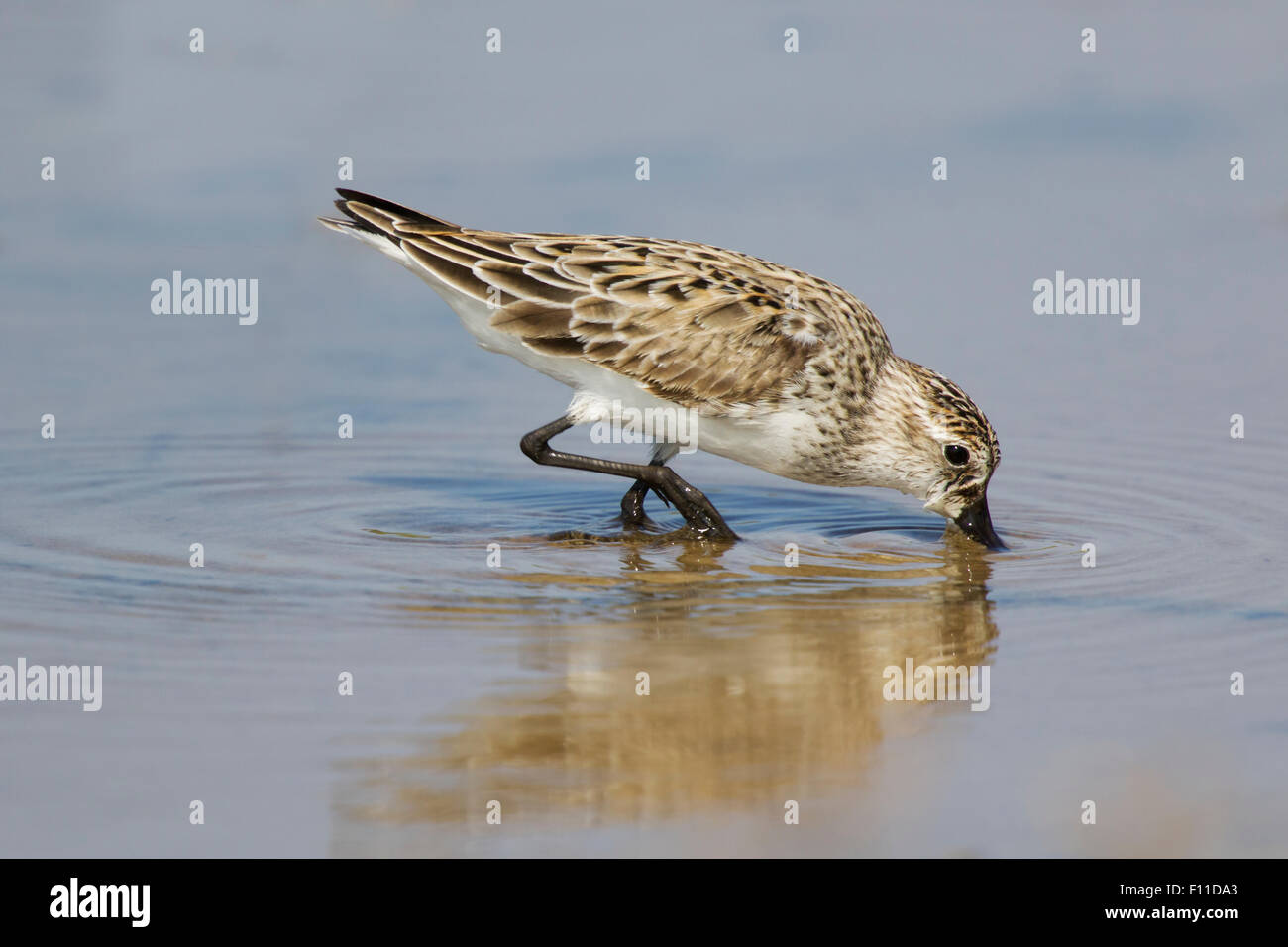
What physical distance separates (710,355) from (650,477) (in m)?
0.96

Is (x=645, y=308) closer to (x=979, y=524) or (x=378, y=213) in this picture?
(x=378, y=213)

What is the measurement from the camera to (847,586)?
920 cm

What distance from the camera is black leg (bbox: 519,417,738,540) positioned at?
10.5 meters

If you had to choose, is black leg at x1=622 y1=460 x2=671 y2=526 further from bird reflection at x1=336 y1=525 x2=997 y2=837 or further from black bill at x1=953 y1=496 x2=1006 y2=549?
black bill at x1=953 y1=496 x2=1006 y2=549

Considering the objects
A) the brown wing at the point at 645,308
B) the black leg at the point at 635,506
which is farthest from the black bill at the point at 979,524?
the black leg at the point at 635,506

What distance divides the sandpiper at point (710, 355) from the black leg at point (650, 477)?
0.04ft

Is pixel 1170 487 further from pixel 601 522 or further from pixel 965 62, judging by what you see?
pixel 965 62

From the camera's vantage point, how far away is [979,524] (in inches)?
408

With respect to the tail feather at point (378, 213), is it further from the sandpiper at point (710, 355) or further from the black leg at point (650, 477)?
the black leg at point (650, 477)

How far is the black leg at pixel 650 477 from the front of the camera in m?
10.5

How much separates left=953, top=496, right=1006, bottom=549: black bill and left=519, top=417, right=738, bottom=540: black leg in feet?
4.42

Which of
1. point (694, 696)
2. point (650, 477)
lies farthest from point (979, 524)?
point (694, 696)

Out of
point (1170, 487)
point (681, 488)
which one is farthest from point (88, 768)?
point (1170, 487)

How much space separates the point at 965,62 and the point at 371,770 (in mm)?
13013
